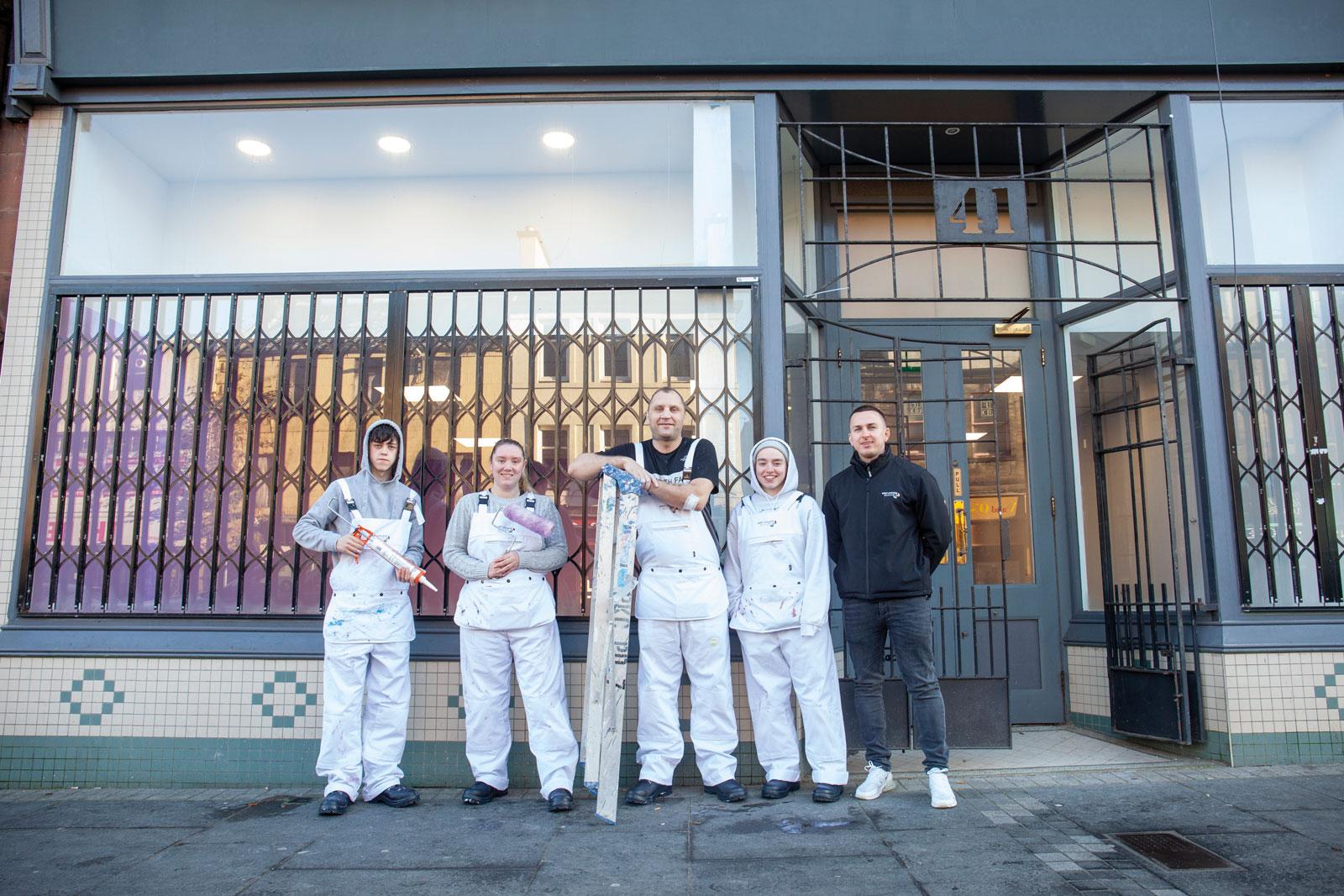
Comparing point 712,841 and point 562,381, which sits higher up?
point 562,381

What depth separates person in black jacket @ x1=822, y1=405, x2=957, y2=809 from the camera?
434cm

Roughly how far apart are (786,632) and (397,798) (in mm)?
2019

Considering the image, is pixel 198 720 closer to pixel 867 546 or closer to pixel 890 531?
pixel 867 546

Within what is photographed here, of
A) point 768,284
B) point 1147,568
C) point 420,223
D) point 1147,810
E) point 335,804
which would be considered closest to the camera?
point 1147,810

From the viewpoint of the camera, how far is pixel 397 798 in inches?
174

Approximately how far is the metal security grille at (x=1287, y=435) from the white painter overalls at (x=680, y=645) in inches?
118

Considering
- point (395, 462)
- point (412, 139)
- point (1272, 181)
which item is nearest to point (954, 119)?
point (1272, 181)

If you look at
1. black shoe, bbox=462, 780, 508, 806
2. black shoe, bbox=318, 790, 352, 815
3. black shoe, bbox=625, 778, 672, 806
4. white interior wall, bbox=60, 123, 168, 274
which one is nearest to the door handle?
black shoe, bbox=625, 778, 672, 806

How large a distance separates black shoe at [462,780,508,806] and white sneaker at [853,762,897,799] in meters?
1.76

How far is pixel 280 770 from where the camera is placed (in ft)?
16.1

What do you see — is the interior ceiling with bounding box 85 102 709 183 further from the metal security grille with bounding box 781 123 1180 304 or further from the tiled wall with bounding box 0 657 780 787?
the tiled wall with bounding box 0 657 780 787

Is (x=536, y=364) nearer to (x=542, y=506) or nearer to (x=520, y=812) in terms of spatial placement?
(x=542, y=506)

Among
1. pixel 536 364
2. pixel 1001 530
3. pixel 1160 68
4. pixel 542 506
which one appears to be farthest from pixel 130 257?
pixel 1160 68

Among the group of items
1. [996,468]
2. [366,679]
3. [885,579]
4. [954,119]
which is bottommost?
[366,679]
